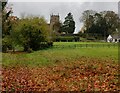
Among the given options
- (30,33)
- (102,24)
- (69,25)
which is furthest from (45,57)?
(69,25)

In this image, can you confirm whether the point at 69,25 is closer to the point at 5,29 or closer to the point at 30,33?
the point at 5,29

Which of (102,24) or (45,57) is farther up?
(102,24)

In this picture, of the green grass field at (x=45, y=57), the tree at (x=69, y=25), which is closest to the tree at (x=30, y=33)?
the green grass field at (x=45, y=57)

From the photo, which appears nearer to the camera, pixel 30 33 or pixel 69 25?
pixel 30 33

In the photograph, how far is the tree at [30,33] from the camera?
4797cm

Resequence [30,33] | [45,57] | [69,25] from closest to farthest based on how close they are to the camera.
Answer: [45,57] → [30,33] → [69,25]

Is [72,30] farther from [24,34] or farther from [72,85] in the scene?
[72,85]

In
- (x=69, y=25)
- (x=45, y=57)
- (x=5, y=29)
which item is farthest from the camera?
(x=69, y=25)

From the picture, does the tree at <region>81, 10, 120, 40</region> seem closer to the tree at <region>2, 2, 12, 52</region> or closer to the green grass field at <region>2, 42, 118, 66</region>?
the tree at <region>2, 2, 12, 52</region>

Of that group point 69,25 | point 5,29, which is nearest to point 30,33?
point 5,29

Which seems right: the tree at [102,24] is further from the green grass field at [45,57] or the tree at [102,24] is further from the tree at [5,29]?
the green grass field at [45,57]

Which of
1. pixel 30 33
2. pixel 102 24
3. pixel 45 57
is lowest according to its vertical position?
pixel 45 57

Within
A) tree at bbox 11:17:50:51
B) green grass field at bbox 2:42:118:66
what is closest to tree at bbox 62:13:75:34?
tree at bbox 11:17:50:51

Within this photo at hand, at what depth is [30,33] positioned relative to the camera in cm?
4841
